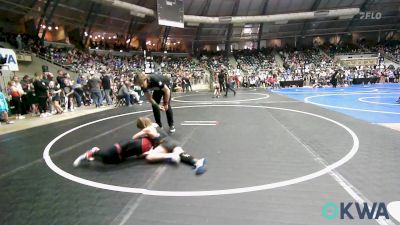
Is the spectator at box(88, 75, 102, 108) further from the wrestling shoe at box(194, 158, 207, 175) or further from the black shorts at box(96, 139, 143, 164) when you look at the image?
the wrestling shoe at box(194, 158, 207, 175)

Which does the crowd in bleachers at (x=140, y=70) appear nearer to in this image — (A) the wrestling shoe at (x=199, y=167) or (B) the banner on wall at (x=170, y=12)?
(B) the banner on wall at (x=170, y=12)

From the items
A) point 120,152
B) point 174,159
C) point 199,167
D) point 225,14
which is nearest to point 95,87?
point 120,152

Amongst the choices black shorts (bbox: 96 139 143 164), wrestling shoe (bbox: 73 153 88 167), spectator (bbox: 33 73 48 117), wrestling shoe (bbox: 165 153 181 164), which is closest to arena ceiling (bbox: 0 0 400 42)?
spectator (bbox: 33 73 48 117)

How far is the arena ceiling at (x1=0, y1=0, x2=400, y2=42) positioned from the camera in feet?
80.2

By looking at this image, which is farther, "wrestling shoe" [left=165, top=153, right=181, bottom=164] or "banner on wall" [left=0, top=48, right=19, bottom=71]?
"banner on wall" [left=0, top=48, right=19, bottom=71]

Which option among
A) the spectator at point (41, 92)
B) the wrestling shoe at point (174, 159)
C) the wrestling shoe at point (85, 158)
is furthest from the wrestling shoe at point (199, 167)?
the spectator at point (41, 92)

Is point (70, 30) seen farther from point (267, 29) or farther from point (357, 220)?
point (357, 220)

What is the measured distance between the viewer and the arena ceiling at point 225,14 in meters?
24.4

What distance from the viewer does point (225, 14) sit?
3152 centimetres

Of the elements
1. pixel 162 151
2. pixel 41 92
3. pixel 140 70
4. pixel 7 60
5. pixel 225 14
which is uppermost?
pixel 225 14

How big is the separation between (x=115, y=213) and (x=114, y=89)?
1389 cm

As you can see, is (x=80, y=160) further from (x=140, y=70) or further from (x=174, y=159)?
(x=140, y=70)

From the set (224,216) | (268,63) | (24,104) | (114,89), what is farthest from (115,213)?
(268,63)

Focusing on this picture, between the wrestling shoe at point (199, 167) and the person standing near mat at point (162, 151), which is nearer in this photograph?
the wrestling shoe at point (199, 167)
